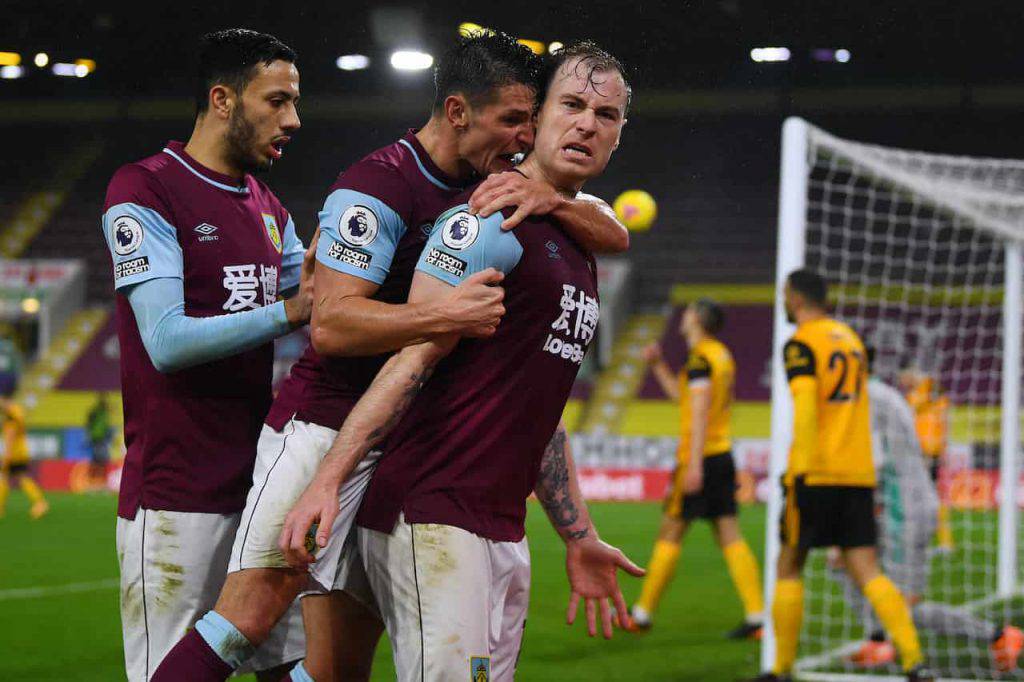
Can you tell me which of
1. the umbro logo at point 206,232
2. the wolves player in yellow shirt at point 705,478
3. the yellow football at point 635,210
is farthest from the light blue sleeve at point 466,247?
the yellow football at point 635,210

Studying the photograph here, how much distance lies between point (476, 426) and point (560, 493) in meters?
0.60

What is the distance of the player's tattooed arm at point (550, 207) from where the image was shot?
8.86ft

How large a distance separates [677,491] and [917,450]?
5.02 ft

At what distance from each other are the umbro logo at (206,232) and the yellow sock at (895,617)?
413cm

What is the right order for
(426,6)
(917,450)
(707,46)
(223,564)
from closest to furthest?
1. (223,564)
2. (707,46)
3. (426,6)
4. (917,450)

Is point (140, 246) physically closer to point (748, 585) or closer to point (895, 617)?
point (895, 617)

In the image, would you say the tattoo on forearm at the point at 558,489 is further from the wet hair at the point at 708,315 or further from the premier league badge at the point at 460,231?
the wet hair at the point at 708,315

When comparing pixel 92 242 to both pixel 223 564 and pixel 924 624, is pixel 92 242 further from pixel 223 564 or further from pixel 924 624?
pixel 223 564

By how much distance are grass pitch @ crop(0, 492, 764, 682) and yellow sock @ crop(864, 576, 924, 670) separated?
824 mm

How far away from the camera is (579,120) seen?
284 cm

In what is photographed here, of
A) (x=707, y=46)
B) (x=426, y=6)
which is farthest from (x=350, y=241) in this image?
(x=426, y=6)

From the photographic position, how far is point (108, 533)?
14188 mm

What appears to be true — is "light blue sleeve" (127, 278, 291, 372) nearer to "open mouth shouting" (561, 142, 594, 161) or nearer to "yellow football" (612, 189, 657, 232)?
"open mouth shouting" (561, 142, 594, 161)

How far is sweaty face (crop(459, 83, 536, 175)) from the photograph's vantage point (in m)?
3.02
